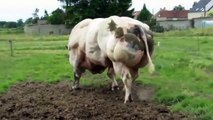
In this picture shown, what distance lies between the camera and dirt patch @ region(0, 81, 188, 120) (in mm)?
9937

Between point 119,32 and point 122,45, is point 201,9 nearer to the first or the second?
point 119,32

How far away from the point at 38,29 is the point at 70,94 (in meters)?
61.9

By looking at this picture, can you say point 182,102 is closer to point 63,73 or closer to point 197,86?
point 197,86

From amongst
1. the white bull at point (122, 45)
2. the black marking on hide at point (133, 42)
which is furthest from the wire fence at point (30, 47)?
the black marking on hide at point (133, 42)

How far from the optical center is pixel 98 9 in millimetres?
67062

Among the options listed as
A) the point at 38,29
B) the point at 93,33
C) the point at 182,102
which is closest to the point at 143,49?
the point at 182,102

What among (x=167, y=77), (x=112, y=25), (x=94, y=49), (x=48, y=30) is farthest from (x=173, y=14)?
(x=112, y=25)

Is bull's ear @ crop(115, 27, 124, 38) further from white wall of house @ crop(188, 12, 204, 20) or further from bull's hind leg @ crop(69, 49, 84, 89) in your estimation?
white wall of house @ crop(188, 12, 204, 20)

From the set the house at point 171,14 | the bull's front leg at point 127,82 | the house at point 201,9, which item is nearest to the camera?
the bull's front leg at point 127,82

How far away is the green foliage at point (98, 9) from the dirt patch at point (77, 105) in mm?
51274

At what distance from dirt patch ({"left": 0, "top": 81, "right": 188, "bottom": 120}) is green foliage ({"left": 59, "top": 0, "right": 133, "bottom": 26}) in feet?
168

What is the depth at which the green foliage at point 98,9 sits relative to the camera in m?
65.9

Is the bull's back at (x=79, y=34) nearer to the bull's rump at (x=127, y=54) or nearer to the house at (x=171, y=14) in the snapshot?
the bull's rump at (x=127, y=54)

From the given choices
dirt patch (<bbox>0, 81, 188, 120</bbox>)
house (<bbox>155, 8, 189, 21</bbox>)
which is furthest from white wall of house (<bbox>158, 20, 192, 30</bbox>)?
dirt patch (<bbox>0, 81, 188, 120</bbox>)
